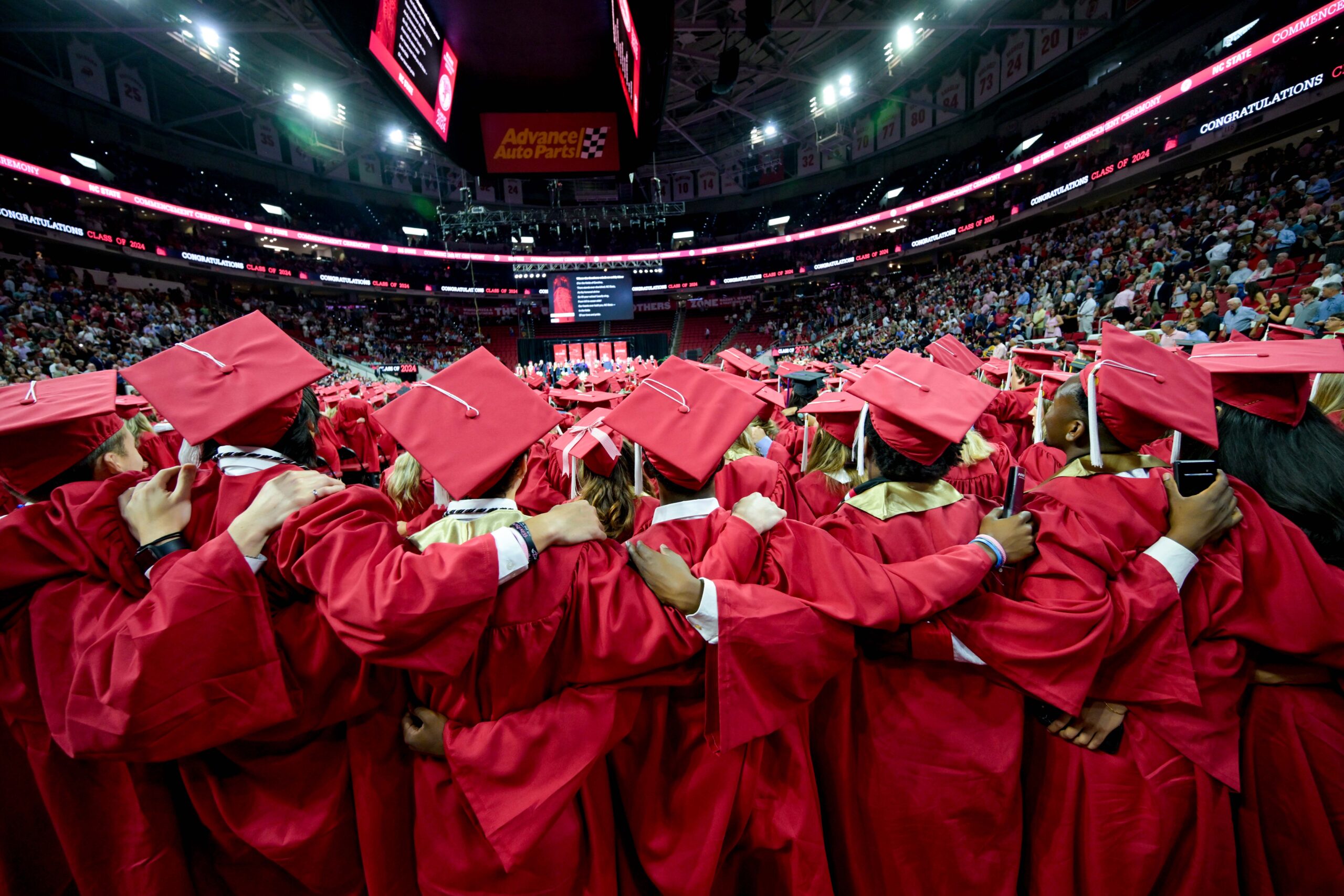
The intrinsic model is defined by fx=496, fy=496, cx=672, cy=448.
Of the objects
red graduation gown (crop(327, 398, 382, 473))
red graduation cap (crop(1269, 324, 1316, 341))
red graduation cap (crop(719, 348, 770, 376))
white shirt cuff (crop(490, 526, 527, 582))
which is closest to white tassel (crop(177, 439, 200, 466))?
white shirt cuff (crop(490, 526, 527, 582))

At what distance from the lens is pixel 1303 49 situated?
10.8 meters

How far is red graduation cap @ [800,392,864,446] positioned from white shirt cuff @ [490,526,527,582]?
1825mm

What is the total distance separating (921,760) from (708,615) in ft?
3.09

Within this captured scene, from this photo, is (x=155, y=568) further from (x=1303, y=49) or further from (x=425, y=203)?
(x=425, y=203)

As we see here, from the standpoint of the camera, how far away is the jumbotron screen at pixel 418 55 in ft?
11.9

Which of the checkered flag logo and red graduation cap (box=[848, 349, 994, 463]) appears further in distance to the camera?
the checkered flag logo

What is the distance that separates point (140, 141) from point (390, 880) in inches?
1173

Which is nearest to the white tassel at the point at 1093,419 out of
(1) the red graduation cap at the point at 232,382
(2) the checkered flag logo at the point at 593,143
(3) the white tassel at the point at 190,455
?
(1) the red graduation cap at the point at 232,382

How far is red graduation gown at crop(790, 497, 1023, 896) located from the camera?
153 cm

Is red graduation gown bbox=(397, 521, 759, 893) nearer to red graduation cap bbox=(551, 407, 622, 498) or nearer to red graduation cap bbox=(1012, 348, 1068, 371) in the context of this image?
red graduation cap bbox=(551, 407, 622, 498)

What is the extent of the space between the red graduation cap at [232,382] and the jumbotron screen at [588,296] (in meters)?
22.2

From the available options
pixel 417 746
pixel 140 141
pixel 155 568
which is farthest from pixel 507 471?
pixel 140 141

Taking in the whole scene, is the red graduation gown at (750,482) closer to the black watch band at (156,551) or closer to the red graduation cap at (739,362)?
the black watch band at (156,551)

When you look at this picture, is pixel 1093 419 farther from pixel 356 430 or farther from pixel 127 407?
pixel 356 430
